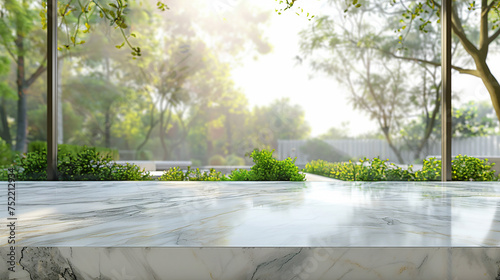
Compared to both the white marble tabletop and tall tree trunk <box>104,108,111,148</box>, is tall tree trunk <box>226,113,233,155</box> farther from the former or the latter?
the white marble tabletop

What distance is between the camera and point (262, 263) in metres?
1.10

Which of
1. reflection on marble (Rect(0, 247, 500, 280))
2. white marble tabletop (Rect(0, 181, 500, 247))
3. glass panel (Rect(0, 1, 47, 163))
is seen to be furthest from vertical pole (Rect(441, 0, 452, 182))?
glass panel (Rect(0, 1, 47, 163))

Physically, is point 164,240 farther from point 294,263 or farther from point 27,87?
point 27,87

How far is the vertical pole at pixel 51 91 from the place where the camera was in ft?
11.8

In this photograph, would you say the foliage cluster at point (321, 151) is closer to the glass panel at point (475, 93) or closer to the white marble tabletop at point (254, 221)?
the glass panel at point (475, 93)

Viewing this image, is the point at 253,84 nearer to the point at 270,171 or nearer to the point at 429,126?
the point at 429,126

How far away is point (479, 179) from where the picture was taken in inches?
165

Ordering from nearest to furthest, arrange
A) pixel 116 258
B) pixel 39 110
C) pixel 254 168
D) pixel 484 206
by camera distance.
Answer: pixel 116 258 < pixel 484 206 < pixel 254 168 < pixel 39 110


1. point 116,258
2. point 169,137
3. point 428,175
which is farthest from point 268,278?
point 169,137

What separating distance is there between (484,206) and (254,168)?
260cm

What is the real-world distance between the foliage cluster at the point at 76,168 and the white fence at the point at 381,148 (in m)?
3.93

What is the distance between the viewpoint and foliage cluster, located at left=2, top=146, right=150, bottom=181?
404 centimetres

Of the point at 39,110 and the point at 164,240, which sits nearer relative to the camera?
the point at 164,240

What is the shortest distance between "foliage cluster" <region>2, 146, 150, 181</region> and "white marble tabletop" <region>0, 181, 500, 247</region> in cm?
179
